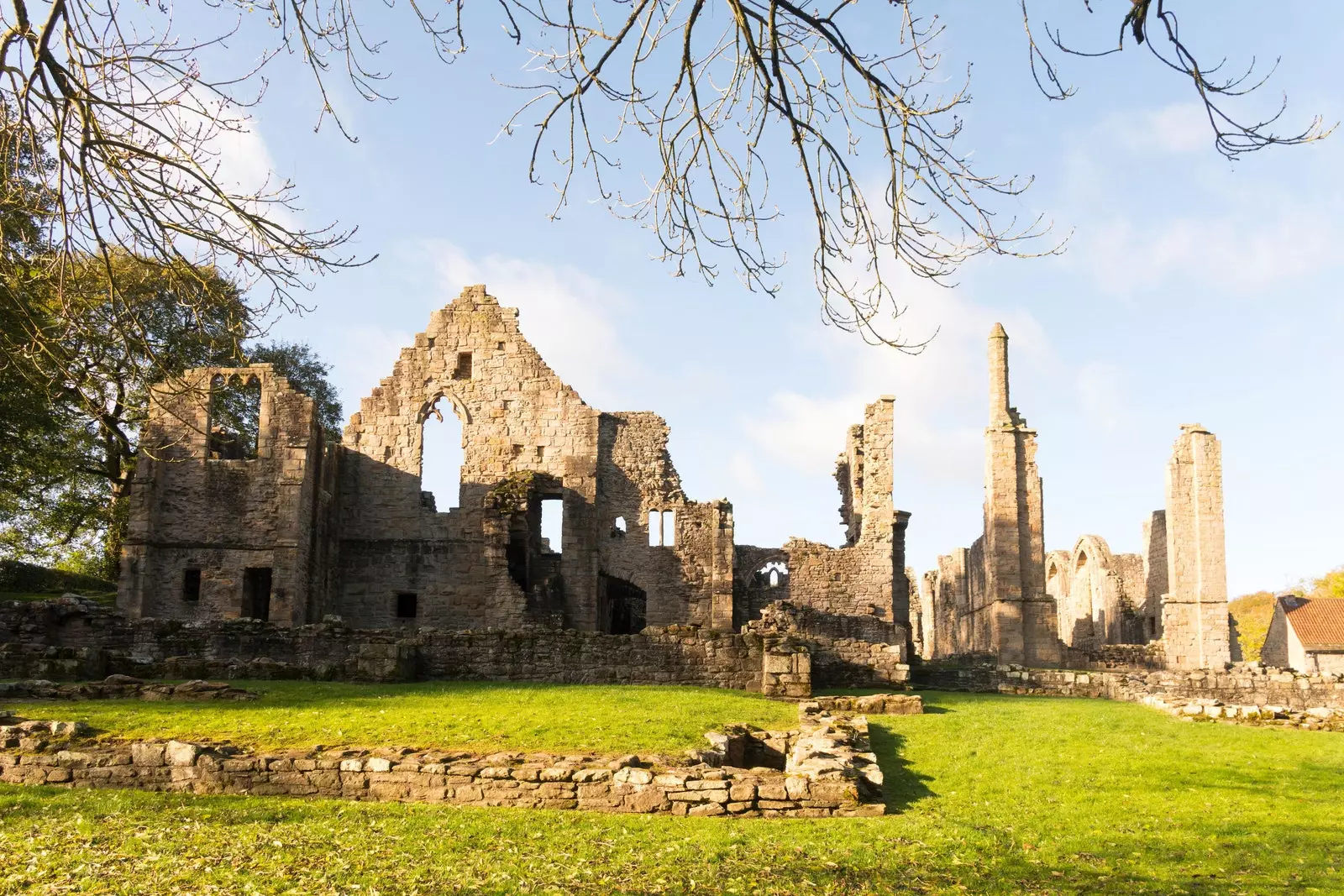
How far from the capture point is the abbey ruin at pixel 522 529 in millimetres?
28953

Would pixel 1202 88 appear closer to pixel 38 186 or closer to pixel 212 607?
pixel 38 186

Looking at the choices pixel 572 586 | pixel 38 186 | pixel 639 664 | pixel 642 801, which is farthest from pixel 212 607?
pixel 38 186

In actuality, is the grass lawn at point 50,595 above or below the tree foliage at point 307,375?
below

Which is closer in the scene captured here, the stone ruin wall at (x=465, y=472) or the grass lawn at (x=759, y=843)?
the grass lawn at (x=759, y=843)

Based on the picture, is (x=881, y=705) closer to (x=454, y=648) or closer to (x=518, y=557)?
(x=454, y=648)

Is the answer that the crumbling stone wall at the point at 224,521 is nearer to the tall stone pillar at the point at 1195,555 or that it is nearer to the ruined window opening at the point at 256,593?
the ruined window opening at the point at 256,593

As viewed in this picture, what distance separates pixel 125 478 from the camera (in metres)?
36.1

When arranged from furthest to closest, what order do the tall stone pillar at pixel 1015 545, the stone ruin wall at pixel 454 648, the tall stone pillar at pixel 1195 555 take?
1. the tall stone pillar at pixel 1195 555
2. the tall stone pillar at pixel 1015 545
3. the stone ruin wall at pixel 454 648

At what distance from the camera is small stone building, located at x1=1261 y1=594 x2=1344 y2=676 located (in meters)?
41.0

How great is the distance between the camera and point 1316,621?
1672 inches

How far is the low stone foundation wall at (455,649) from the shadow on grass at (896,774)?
492 cm

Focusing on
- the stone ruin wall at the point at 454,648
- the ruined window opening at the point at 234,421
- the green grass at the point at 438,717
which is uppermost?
the ruined window opening at the point at 234,421

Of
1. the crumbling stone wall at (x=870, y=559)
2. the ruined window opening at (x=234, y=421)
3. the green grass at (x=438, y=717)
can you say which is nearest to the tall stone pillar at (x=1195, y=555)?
the crumbling stone wall at (x=870, y=559)

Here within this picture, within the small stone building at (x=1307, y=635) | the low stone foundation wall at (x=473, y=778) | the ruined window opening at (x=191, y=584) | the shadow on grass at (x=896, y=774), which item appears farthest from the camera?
the small stone building at (x=1307, y=635)
